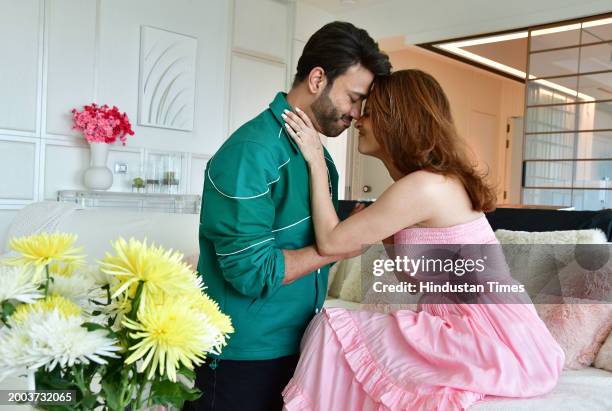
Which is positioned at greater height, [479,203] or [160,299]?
[479,203]

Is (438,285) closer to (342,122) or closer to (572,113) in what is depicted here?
(342,122)

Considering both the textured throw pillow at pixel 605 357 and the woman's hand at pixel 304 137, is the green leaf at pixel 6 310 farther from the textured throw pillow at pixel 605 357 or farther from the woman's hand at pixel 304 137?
the textured throw pillow at pixel 605 357

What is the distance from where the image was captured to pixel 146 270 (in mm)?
584

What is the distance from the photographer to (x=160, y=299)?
603 millimetres

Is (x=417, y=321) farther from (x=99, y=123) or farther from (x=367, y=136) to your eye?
(x=99, y=123)

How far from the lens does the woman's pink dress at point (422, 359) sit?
1.25 m

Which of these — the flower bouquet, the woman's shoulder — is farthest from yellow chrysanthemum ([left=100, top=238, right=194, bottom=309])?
the woman's shoulder

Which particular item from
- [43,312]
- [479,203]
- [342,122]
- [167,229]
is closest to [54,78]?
[167,229]

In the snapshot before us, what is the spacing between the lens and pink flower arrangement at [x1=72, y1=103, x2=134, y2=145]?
421 centimetres

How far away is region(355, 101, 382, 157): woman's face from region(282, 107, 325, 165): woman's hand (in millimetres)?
202

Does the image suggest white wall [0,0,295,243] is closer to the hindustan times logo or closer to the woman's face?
the woman's face

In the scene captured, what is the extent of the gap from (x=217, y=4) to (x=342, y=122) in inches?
165

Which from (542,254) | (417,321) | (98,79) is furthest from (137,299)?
(98,79)

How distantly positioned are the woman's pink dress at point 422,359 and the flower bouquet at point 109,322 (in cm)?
68
